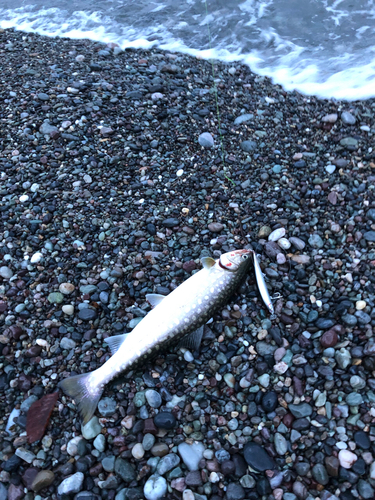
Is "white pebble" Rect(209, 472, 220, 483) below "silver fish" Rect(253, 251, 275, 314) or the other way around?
below

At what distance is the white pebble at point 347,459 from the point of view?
3.24 m

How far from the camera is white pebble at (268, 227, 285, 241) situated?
4.82 meters

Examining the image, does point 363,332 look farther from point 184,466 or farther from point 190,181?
point 190,181

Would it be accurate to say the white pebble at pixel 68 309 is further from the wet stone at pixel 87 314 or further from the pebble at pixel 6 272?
the pebble at pixel 6 272

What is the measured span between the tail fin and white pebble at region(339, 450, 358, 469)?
2375 millimetres

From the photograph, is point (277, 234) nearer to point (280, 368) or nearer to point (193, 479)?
point (280, 368)

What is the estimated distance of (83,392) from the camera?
368 centimetres

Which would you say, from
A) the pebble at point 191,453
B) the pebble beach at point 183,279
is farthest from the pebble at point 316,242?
the pebble at point 191,453

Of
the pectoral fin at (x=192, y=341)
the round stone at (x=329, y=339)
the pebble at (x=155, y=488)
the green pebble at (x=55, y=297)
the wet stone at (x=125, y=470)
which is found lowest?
the pebble at (x=155, y=488)

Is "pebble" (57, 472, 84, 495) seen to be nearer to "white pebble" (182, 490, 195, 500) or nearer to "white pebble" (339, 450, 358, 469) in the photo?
"white pebble" (182, 490, 195, 500)

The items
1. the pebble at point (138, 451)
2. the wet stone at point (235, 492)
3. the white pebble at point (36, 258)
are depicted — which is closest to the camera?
the wet stone at point (235, 492)

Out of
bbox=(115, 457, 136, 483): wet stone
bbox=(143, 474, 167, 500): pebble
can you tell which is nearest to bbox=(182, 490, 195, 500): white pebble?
bbox=(143, 474, 167, 500): pebble

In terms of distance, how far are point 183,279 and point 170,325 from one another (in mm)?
868

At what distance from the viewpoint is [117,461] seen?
345 centimetres
